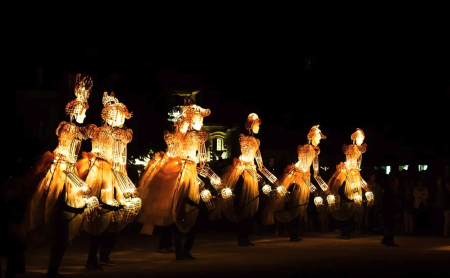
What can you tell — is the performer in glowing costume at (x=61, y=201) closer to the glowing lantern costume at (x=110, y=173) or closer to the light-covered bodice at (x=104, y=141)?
the glowing lantern costume at (x=110, y=173)

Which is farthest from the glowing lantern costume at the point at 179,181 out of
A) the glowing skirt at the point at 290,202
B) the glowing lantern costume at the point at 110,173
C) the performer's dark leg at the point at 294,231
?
the performer's dark leg at the point at 294,231

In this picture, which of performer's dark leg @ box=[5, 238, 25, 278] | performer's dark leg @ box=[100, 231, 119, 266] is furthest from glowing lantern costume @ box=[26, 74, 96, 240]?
performer's dark leg @ box=[5, 238, 25, 278]

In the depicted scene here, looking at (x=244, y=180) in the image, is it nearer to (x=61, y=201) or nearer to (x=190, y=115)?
(x=190, y=115)

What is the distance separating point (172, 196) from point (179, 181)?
0.98 feet

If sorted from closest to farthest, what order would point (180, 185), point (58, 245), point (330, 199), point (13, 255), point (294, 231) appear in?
1. point (13, 255)
2. point (58, 245)
3. point (180, 185)
4. point (294, 231)
5. point (330, 199)

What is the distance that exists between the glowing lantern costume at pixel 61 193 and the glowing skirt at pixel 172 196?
80.4 inches

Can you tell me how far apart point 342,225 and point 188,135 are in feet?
20.7

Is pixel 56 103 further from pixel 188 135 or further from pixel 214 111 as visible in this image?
pixel 188 135

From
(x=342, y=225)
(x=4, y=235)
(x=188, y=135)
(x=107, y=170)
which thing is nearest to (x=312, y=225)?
(x=342, y=225)

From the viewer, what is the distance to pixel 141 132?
2989cm

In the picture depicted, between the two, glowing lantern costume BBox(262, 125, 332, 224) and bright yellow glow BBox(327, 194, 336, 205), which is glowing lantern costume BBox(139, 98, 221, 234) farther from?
bright yellow glow BBox(327, 194, 336, 205)

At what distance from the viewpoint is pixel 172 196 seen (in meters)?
14.4

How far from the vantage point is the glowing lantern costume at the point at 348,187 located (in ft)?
63.1

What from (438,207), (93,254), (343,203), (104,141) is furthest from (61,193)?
(438,207)
